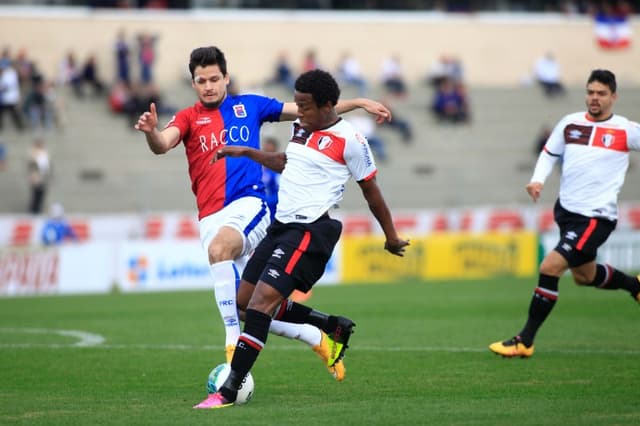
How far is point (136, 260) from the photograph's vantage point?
23.8 metres

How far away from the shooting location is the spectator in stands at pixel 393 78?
128 ft

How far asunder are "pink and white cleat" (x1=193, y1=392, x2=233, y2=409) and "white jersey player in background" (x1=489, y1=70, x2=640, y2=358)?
3727mm

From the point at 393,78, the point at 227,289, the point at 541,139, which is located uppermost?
the point at 227,289

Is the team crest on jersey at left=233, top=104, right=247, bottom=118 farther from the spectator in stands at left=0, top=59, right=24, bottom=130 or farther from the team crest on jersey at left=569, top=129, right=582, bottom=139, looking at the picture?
the spectator in stands at left=0, top=59, right=24, bottom=130

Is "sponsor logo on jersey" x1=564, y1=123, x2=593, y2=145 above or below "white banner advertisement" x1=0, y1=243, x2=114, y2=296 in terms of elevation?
above

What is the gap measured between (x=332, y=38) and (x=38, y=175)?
13909mm

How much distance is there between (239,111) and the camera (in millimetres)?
10109

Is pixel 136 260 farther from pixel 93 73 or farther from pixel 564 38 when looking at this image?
pixel 564 38

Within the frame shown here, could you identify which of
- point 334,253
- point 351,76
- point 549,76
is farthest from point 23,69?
point 549,76

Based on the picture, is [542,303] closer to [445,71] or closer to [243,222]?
[243,222]

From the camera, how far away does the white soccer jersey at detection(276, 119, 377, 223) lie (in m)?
8.91

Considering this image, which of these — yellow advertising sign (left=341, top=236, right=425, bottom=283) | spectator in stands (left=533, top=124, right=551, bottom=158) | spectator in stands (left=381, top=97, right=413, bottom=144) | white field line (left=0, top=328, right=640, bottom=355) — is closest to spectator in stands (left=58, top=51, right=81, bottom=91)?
spectator in stands (left=381, top=97, right=413, bottom=144)

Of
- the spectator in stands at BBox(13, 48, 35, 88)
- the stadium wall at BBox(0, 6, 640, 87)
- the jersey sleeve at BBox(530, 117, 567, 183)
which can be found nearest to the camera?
the jersey sleeve at BBox(530, 117, 567, 183)

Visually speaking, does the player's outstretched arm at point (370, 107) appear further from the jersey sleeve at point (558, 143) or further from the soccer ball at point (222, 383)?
the jersey sleeve at point (558, 143)
